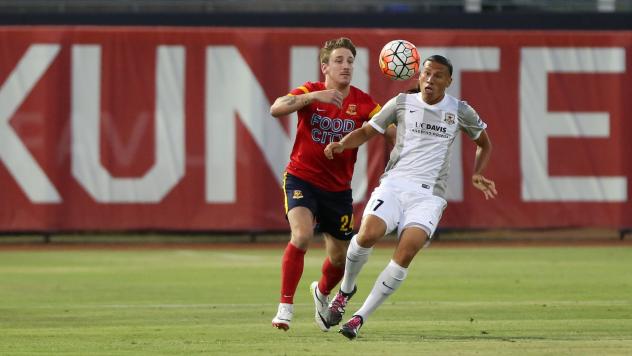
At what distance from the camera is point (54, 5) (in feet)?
84.2

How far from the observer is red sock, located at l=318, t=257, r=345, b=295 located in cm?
1215

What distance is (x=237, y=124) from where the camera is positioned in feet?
80.8

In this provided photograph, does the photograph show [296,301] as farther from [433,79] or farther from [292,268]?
[433,79]

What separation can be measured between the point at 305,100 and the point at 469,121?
1.36 meters

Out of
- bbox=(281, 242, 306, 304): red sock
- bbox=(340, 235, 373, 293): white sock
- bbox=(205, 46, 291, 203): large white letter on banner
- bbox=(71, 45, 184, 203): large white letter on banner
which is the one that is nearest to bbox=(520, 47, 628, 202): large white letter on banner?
bbox=(205, 46, 291, 203): large white letter on banner

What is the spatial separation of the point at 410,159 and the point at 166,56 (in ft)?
45.4

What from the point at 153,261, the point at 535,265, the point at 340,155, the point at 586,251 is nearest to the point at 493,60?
the point at 586,251

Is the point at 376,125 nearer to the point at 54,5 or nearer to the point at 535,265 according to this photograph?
the point at 535,265

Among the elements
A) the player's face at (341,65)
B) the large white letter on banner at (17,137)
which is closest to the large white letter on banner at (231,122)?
the large white letter on banner at (17,137)

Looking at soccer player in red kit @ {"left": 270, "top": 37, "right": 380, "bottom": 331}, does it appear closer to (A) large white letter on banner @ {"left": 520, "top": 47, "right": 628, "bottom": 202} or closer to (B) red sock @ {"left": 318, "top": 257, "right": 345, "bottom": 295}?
(B) red sock @ {"left": 318, "top": 257, "right": 345, "bottom": 295}

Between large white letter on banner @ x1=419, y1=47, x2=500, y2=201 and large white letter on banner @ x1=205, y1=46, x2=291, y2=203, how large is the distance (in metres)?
2.96

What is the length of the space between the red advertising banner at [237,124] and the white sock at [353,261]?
42.0 feet

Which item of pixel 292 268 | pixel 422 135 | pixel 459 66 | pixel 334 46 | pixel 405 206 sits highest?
pixel 334 46

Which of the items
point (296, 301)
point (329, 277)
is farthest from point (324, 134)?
point (296, 301)
